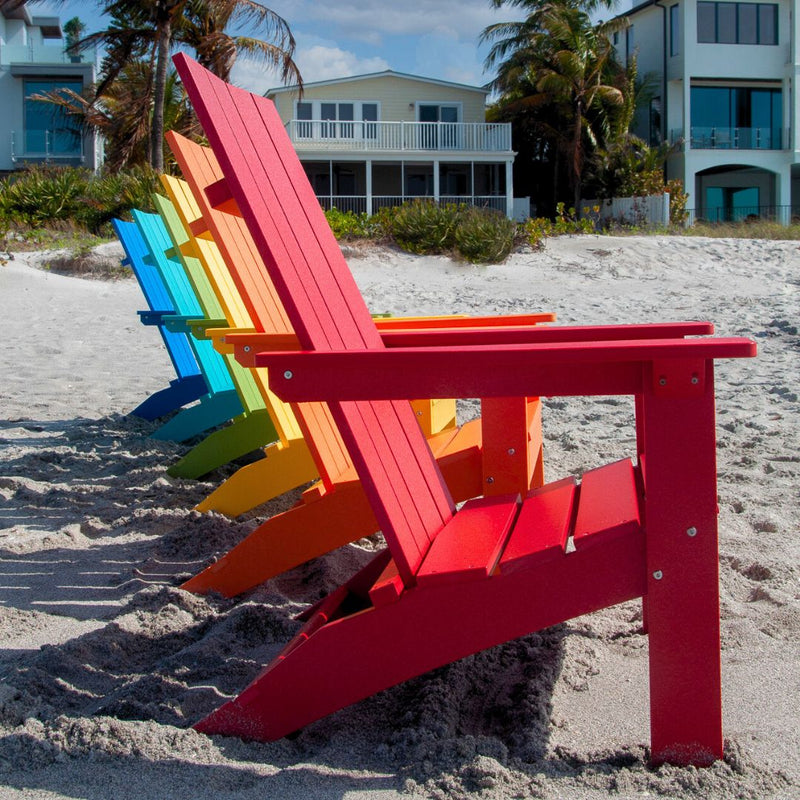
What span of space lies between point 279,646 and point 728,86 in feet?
103

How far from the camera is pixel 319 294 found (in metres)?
2.17

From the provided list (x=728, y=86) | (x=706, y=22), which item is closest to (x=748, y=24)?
(x=706, y=22)

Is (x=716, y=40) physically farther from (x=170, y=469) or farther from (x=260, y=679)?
(x=260, y=679)

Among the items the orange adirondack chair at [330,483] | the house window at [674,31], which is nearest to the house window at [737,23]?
the house window at [674,31]

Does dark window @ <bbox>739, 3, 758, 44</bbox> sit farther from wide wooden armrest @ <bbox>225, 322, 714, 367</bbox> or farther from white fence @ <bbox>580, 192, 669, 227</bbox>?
wide wooden armrest @ <bbox>225, 322, 714, 367</bbox>

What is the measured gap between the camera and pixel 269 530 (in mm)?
2814

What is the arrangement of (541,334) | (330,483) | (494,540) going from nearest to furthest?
(494,540) → (541,334) → (330,483)

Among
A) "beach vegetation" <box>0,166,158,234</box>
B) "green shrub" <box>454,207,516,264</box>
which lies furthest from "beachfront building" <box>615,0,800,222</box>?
"beach vegetation" <box>0,166,158,234</box>

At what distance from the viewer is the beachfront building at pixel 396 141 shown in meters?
28.2

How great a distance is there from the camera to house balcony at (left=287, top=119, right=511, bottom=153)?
28219 millimetres

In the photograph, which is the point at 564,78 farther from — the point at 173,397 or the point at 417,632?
the point at 417,632

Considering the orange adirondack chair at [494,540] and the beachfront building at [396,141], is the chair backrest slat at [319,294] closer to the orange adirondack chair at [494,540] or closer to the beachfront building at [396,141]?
the orange adirondack chair at [494,540]

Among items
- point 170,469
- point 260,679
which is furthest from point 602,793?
point 170,469

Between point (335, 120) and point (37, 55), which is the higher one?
point (37, 55)
